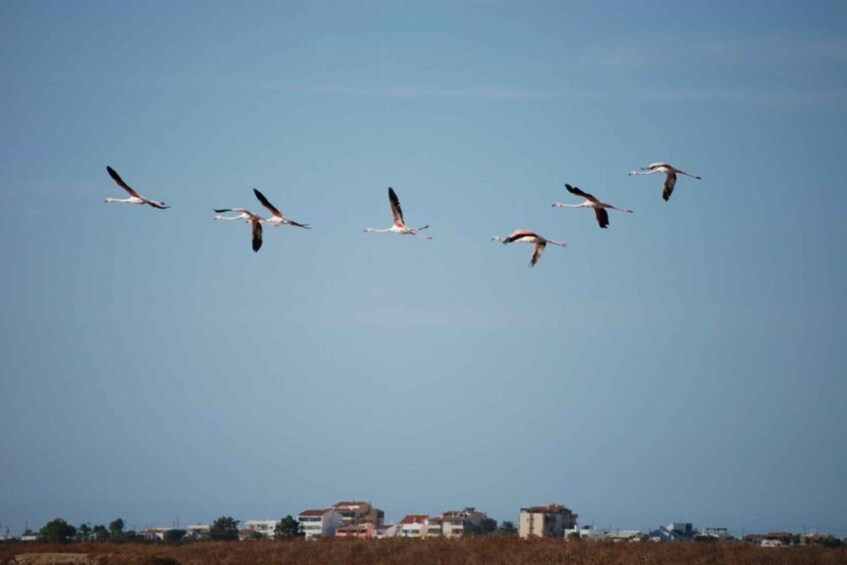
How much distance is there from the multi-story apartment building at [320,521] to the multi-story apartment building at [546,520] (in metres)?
20.5

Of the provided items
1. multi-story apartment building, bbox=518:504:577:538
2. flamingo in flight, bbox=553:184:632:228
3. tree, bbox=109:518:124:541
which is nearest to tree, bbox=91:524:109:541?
tree, bbox=109:518:124:541

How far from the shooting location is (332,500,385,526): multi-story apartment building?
138125 millimetres

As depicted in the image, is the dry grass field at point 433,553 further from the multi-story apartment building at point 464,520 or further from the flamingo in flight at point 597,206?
the multi-story apartment building at point 464,520

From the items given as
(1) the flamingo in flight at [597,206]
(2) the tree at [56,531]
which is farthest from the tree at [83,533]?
(1) the flamingo in flight at [597,206]

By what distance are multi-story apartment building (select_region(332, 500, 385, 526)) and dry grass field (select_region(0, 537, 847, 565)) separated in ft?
234

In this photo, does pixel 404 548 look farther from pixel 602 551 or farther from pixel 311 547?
pixel 602 551

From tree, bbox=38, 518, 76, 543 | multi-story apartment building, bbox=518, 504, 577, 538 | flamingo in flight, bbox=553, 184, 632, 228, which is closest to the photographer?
flamingo in flight, bbox=553, 184, 632, 228

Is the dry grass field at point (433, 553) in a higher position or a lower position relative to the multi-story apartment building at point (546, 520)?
lower

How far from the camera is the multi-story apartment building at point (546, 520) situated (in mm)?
115938

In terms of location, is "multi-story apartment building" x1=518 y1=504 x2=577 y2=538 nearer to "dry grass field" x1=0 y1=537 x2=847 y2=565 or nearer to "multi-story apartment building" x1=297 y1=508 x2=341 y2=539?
"multi-story apartment building" x1=297 y1=508 x2=341 y2=539

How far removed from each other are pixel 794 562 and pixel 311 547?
22458mm

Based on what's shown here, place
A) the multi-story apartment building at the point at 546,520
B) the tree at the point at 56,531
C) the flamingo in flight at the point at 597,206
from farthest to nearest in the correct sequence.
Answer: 1. the multi-story apartment building at the point at 546,520
2. the tree at the point at 56,531
3. the flamingo in flight at the point at 597,206

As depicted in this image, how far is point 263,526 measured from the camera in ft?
510

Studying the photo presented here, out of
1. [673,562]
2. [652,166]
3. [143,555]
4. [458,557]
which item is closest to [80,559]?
[143,555]
